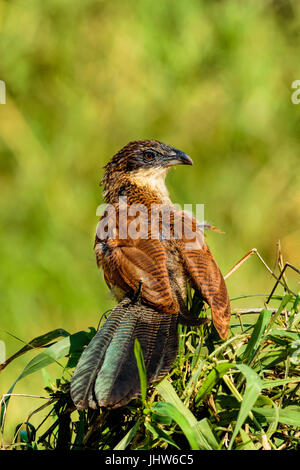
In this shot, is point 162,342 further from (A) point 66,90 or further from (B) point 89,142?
(A) point 66,90

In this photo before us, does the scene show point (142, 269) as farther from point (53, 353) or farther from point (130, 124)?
point (130, 124)

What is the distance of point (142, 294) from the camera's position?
7.04 ft

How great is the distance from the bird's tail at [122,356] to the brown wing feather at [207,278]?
5.6 inches

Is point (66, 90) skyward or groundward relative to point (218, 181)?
skyward

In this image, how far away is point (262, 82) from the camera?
4.55m

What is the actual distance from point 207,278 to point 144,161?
1058mm

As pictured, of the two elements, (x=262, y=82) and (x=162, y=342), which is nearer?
(x=162, y=342)

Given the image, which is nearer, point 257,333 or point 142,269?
point 257,333

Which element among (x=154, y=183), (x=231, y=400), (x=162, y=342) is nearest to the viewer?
(x=231, y=400)

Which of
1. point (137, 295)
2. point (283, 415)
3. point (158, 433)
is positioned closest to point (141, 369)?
point (158, 433)

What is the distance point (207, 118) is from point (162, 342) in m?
2.79

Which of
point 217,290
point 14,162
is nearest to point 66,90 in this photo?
point 14,162

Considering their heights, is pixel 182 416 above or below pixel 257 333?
below

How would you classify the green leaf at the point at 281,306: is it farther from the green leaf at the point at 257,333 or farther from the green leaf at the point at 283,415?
the green leaf at the point at 283,415
